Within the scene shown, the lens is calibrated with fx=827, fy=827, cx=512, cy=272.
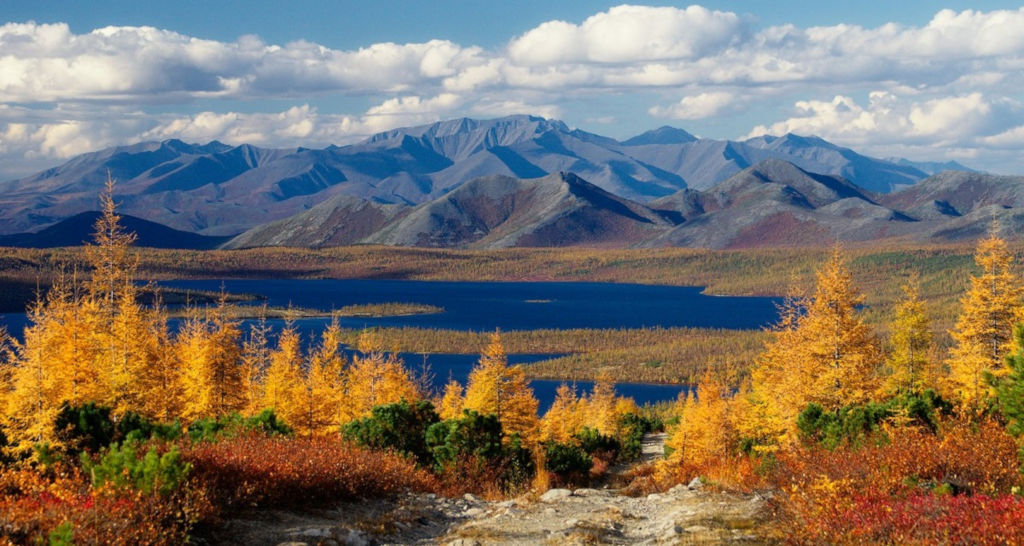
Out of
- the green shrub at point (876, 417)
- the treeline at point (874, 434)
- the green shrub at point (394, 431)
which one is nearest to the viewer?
the treeline at point (874, 434)

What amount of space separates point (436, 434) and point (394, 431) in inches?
51.9

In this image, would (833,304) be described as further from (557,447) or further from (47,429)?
(47,429)

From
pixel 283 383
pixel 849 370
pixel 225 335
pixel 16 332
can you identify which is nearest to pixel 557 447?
pixel 849 370

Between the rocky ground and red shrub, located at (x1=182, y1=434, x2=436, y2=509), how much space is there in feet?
1.35

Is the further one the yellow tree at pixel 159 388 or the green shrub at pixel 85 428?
the yellow tree at pixel 159 388

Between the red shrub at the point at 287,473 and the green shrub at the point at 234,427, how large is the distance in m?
1.76

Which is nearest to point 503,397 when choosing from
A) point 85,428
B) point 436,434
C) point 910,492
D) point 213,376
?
point 213,376

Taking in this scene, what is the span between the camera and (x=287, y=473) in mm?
16766

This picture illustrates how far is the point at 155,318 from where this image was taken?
135 ft

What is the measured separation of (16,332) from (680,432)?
187059 millimetres

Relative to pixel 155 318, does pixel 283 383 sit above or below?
below

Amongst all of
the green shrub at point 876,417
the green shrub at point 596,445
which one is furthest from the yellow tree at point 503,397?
the green shrub at point 876,417

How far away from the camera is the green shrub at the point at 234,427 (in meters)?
22.3

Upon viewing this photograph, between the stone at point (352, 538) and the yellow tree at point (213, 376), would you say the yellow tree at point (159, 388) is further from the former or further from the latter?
the stone at point (352, 538)
